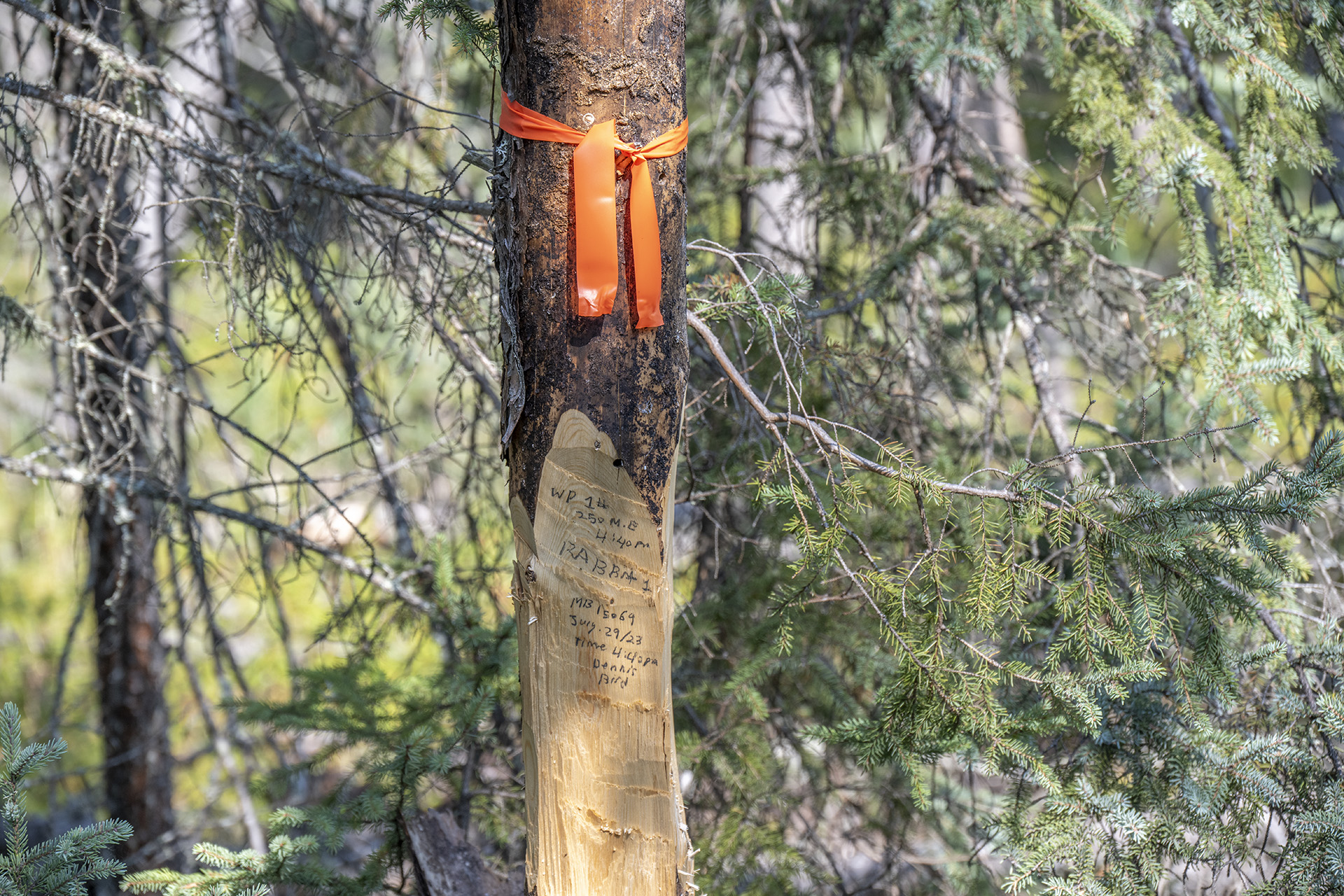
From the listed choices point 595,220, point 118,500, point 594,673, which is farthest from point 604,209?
point 118,500

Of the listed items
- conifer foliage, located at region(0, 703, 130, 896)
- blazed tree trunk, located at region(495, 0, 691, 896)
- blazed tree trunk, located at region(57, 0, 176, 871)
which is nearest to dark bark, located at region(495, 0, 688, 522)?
blazed tree trunk, located at region(495, 0, 691, 896)

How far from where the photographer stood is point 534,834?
174 cm

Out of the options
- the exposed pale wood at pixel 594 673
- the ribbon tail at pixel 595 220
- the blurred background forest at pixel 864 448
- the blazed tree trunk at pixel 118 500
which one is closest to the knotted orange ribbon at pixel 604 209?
the ribbon tail at pixel 595 220

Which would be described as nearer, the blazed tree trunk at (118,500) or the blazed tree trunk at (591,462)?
the blazed tree trunk at (591,462)

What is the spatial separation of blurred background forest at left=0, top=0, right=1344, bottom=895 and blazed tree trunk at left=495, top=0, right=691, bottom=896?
0.13m

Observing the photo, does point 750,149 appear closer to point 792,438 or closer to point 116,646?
point 792,438

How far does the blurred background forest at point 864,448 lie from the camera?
196 cm

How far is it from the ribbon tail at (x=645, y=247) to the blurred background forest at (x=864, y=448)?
0.18 meters

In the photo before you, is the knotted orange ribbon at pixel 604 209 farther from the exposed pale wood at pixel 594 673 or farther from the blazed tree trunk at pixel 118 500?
the blazed tree trunk at pixel 118 500

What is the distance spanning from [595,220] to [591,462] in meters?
0.44

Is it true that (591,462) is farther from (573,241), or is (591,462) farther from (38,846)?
(38,846)

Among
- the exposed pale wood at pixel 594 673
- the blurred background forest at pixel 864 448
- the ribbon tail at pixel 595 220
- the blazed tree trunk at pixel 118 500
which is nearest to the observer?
the ribbon tail at pixel 595 220

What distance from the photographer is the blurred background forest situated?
6.44 feet

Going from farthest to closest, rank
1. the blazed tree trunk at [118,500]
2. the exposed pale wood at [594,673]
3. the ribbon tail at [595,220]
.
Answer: the blazed tree trunk at [118,500] < the exposed pale wood at [594,673] < the ribbon tail at [595,220]
